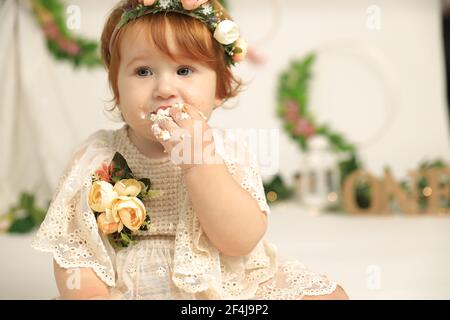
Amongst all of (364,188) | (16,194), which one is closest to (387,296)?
(364,188)

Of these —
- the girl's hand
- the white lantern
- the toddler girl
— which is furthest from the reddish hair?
the white lantern

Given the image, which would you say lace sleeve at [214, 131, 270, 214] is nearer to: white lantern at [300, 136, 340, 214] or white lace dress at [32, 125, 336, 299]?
white lace dress at [32, 125, 336, 299]

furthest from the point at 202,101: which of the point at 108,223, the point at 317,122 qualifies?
the point at 317,122

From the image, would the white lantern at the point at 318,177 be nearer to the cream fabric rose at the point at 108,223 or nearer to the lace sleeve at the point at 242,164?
the lace sleeve at the point at 242,164

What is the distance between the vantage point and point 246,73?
2475 mm

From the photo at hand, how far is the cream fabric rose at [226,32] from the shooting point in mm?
1079

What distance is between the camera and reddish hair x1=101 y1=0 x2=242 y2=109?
105 centimetres

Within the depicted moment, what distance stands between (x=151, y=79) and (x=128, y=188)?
0.21 metres

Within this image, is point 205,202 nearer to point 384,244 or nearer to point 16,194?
point 384,244

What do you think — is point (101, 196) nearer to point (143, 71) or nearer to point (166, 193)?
point (166, 193)

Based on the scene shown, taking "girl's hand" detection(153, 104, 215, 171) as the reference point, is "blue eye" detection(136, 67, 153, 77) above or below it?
above

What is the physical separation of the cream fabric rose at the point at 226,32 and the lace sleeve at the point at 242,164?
200 millimetres

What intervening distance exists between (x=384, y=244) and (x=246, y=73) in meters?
0.96

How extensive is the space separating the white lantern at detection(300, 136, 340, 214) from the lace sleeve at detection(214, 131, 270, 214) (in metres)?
1.47
